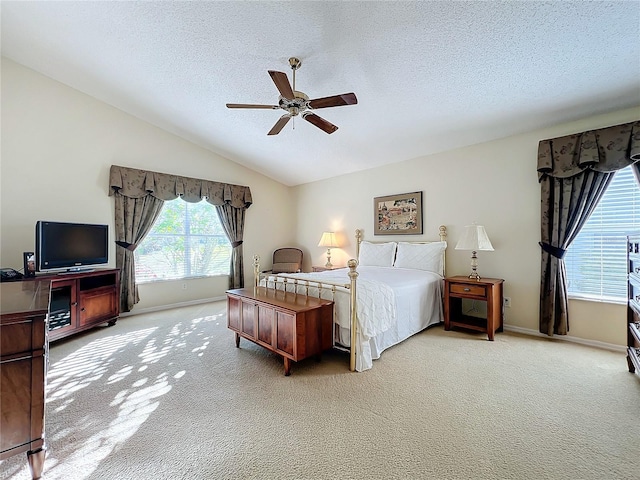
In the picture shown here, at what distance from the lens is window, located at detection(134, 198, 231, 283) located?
4703 millimetres

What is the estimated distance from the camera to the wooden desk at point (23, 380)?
126 centimetres

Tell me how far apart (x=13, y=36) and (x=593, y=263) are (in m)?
6.88

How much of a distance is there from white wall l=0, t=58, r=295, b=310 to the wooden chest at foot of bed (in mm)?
2664

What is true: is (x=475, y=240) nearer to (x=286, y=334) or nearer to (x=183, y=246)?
(x=286, y=334)

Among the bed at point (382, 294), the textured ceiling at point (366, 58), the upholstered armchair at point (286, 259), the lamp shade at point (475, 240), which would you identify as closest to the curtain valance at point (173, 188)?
the textured ceiling at point (366, 58)

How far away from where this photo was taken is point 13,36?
10.1 ft

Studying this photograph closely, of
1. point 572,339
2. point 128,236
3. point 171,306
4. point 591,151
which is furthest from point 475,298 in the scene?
point 128,236

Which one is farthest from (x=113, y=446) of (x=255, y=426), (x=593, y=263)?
(x=593, y=263)

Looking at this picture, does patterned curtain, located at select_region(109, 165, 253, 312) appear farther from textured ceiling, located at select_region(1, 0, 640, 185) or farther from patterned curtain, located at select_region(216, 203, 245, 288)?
textured ceiling, located at select_region(1, 0, 640, 185)

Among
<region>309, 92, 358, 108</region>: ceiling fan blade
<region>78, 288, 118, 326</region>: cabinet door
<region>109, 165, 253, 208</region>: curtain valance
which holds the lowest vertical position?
<region>78, 288, 118, 326</region>: cabinet door

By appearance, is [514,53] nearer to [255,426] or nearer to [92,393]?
[255,426]

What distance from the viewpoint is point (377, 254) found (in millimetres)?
4594

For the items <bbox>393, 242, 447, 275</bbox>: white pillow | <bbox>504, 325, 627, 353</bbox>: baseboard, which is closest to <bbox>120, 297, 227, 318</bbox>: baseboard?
<bbox>393, 242, 447, 275</bbox>: white pillow

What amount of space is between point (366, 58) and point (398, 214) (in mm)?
2541
